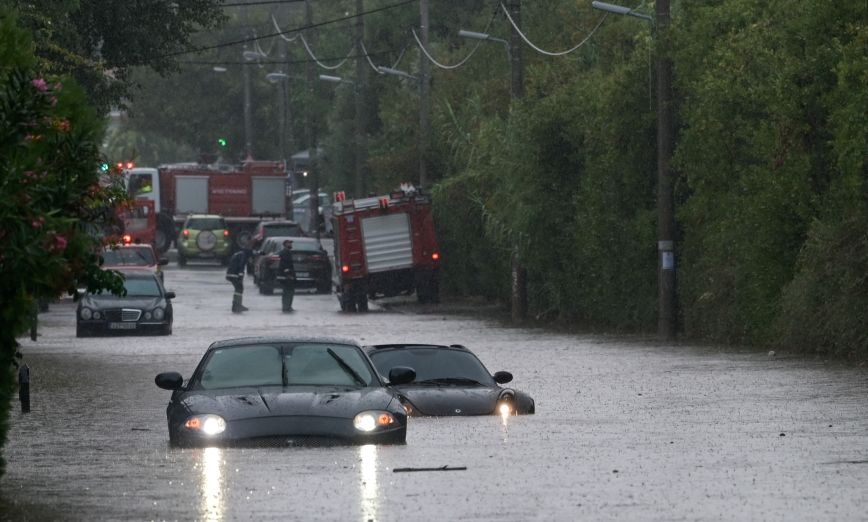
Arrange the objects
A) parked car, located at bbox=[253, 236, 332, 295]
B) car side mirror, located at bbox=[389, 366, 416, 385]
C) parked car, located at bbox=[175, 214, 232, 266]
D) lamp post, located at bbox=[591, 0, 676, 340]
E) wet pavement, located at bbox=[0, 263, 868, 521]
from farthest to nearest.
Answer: parked car, located at bbox=[175, 214, 232, 266] → parked car, located at bbox=[253, 236, 332, 295] → lamp post, located at bbox=[591, 0, 676, 340] → car side mirror, located at bbox=[389, 366, 416, 385] → wet pavement, located at bbox=[0, 263, 868, 521]

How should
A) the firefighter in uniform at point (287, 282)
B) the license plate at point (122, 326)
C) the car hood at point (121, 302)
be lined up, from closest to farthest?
the license plate at point (122, 326)
the car hood at point (121, 302)
the firefighter in uniform at point (287, 282)

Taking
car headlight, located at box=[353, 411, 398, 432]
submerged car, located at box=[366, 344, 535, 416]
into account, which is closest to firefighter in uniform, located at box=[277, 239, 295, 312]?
submerged car, located at box=[366, 344, 535, 416]

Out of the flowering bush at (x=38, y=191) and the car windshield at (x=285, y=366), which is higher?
the flowering bush at (x=38, y=191)

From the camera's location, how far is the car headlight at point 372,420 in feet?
50.9

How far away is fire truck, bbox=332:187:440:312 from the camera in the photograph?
52375 millimetres

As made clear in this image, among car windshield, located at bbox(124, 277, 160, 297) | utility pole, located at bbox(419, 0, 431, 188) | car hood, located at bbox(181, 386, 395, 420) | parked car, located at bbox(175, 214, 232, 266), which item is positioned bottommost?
car hood, located at bbox(181, 386, 395, 420)

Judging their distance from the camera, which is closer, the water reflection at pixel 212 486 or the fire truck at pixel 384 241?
the water reflection at pixel 212 486

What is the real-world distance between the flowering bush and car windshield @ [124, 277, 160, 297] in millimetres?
28372

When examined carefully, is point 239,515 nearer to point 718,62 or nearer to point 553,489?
point 553,489

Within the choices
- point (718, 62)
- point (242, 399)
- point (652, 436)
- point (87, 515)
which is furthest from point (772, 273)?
point (87, 515)

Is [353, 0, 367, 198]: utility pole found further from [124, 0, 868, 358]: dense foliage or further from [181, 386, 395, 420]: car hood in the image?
[181, 386, 395, 420]: car hood

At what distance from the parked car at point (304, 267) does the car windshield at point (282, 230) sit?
10.9m

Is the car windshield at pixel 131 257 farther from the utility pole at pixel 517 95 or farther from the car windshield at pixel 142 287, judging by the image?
the utility pole at pixel 517 95

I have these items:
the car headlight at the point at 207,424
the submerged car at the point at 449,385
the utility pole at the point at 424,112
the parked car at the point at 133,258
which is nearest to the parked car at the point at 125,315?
the parked car at the point at 133,258
